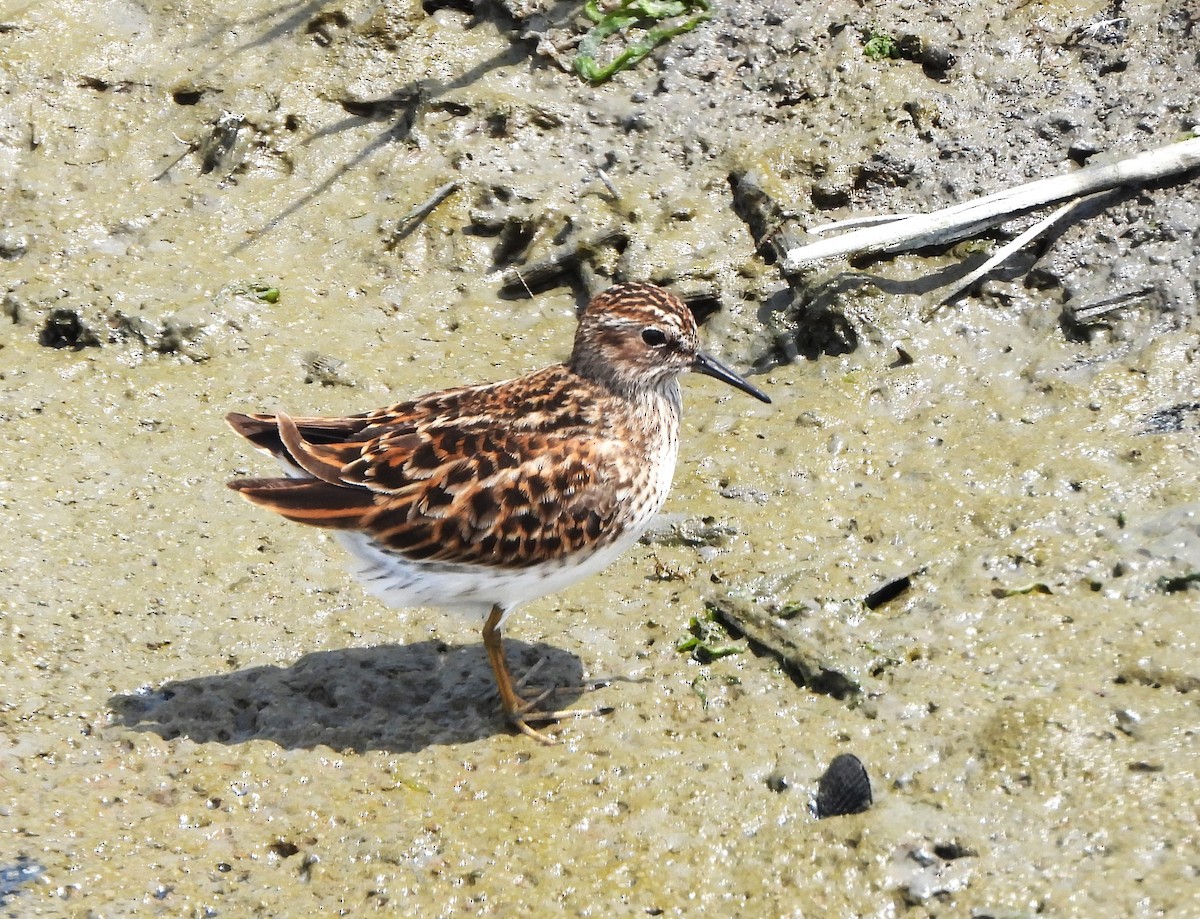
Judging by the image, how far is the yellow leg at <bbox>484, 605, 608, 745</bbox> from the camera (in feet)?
18.5

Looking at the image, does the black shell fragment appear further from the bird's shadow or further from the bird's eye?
the bird's eye

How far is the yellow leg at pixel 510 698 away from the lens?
5625 millimetres

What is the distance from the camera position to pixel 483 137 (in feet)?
28.0

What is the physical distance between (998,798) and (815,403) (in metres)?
2.74

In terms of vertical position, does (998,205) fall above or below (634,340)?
above

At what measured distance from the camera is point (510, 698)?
568 cm

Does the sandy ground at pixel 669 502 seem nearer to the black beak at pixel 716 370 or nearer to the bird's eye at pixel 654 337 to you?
the black beak at pixel 716 370

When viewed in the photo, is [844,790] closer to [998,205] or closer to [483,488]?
[483,488]

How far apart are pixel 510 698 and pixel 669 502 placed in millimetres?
1512

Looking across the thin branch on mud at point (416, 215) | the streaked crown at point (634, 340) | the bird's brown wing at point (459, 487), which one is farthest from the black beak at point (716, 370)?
the thin branch on mud at point (416, 215)

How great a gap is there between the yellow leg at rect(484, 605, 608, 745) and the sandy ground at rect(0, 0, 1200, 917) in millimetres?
92

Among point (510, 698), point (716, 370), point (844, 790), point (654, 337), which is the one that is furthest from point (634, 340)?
point (844, 790)

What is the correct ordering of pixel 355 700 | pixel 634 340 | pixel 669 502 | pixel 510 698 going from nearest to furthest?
pixel 510 698
pixel 355 700
pixel 634 340
pixel 669 502

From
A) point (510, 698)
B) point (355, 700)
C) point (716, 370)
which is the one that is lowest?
point (355, 700)
